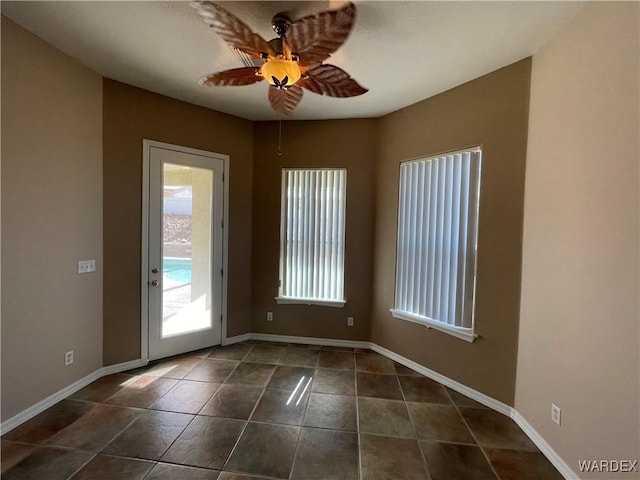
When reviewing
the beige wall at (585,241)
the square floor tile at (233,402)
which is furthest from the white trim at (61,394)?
the beige wall at (585,241)

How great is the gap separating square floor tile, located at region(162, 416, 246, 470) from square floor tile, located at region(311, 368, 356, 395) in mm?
806

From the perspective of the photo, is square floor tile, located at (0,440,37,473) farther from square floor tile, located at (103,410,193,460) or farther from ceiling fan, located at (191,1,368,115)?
ceiling fan, located at (191,1,368,115)

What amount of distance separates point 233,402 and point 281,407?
0.42 meters

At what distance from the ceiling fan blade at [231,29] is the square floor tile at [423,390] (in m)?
2.93

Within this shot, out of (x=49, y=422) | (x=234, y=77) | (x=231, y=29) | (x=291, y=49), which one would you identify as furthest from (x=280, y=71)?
(x=49, y=422)

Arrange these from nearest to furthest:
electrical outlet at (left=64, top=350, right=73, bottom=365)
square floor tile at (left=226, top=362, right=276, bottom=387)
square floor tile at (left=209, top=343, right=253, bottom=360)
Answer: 1. electrical outlet at (left=64, top=350, right=73, bottom=365)
2. square floor tile at (left=226, top=362, right=276, bottom=387)
3. square floor tile at (left=209, top=343, right=253, bottom=360)

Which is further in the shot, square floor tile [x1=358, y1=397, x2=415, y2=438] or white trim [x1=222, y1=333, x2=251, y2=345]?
white trim [x1=222, y1=333, x2=251, y2=345]

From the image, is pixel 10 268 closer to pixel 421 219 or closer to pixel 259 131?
pixel 259 131

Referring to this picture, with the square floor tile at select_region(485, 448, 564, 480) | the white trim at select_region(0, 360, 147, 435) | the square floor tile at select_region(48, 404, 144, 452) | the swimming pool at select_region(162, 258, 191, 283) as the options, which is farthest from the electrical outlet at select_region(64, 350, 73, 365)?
the square floor tile at select_region(485, 448, 564, 480)

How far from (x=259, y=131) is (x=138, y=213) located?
5.71ft

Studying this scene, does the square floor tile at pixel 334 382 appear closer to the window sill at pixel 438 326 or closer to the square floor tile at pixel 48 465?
the window sill at pixel 438 326

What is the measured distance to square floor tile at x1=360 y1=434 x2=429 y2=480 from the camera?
1.72 meters

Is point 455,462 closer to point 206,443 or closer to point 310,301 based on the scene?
point 206,443

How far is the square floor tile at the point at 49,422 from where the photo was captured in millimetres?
1940
